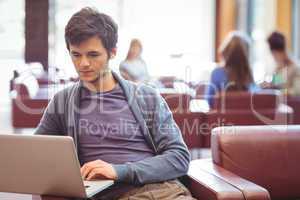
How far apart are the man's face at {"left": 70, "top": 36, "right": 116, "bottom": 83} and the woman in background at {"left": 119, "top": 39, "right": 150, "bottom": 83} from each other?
13.7 feet

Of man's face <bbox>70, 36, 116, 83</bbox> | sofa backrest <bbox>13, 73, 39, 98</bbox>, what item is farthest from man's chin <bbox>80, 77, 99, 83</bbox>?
sofa backrest <bbox>13, 73, 39, 98</bbox>

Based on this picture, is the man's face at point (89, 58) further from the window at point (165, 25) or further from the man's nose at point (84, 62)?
the window at point (165, 25)

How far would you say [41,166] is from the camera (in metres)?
1.79

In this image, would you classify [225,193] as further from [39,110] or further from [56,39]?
[56,39]

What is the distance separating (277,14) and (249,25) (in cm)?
133

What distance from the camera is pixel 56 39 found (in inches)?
400

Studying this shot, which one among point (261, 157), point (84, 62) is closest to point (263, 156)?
point (261, 157)

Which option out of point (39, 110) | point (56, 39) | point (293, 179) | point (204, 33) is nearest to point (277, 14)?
point (204, 33)

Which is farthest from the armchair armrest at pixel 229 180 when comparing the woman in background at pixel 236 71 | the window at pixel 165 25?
the window at pixel 165 25

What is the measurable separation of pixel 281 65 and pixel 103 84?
3599mm

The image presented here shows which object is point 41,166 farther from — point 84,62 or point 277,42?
point 277,42

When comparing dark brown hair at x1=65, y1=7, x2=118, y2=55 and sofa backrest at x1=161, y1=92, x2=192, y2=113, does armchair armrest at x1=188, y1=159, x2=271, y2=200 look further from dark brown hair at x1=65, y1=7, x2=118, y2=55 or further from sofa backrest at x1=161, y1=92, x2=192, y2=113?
sofa backrest at x1=161, y1=92, x2=192, y2=113

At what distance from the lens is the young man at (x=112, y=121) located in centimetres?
213

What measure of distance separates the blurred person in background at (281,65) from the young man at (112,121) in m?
3.42
